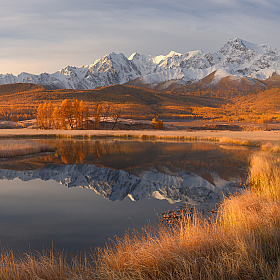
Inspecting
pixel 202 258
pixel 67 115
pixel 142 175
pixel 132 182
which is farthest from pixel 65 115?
pixel 202 258

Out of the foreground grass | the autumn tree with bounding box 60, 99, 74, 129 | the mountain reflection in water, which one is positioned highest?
the autumn tree with bounding box 60, 99, 74, 129

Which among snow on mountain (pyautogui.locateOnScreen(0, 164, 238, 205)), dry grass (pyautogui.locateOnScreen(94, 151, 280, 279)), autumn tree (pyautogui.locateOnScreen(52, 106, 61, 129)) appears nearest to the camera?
dry grass (pyautogui.locateOnScreen(94, 151, 280, 279))

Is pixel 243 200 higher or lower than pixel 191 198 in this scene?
higher

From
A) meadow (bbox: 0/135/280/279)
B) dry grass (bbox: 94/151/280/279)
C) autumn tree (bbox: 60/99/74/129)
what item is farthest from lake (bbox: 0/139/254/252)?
autumn tree (bbox: 60/99/74/129)

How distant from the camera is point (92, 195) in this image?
56.4ft

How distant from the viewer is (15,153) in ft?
114

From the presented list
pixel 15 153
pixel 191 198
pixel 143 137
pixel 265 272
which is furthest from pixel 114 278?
pixel 143 137

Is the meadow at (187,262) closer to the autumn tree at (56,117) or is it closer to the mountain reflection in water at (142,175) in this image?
the mountain reflection in water at (142,175)

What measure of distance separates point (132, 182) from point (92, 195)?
4.59 meters

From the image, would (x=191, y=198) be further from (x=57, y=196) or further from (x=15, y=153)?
(x=15, y=153)

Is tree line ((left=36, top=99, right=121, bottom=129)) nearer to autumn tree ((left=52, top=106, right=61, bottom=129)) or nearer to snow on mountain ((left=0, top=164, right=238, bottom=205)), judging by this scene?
autumn tree ((left=52, top=106, right=61, bottom=129))

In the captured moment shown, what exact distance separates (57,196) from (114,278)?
11615 millimetres

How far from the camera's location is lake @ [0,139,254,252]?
424 inches

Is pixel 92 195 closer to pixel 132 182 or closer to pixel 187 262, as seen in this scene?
pixel 132 182
